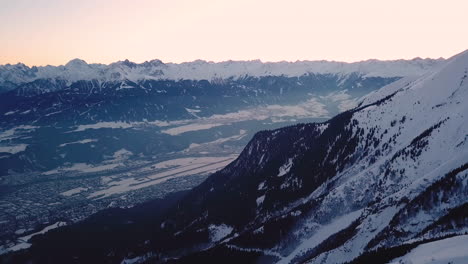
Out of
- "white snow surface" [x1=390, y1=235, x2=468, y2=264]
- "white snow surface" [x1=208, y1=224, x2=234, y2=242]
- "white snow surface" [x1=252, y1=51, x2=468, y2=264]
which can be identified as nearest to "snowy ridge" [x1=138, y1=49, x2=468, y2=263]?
"white snow surface" [x1=252, y1=51, x2=468, y2=264]

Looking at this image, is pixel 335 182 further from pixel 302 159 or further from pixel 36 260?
pixel 36 260

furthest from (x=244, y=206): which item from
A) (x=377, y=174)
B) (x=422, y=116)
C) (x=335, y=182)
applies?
(x=422, y=116)

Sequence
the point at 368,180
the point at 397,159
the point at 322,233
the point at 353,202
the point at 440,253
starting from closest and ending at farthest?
the point at 440,253 < the point at 322,233 < the point at 353,202 < the point at 397,159 < the point at 368,180

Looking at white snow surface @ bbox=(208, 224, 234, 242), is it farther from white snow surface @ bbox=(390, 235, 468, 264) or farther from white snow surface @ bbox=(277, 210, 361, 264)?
white snow surface @ bbox=(390, 235, 468, 264)

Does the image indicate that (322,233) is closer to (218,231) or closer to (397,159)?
(397,159)

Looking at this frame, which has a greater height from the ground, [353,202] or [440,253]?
[440,253]

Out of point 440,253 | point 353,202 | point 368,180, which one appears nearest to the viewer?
point 440,253

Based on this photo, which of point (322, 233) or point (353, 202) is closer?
point (322, 233)

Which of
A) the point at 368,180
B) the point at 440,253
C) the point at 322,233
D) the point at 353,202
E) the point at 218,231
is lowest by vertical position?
the point at 218,231

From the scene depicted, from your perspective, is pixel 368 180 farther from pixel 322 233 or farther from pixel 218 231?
pixel 218 231

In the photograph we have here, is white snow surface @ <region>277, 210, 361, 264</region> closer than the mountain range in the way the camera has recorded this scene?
No

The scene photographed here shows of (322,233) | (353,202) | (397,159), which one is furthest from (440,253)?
(397,159)

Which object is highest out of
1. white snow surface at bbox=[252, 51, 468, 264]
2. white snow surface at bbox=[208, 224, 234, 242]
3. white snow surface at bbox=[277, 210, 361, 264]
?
white snow surface at bbox=[252, 51, 468, 264]
